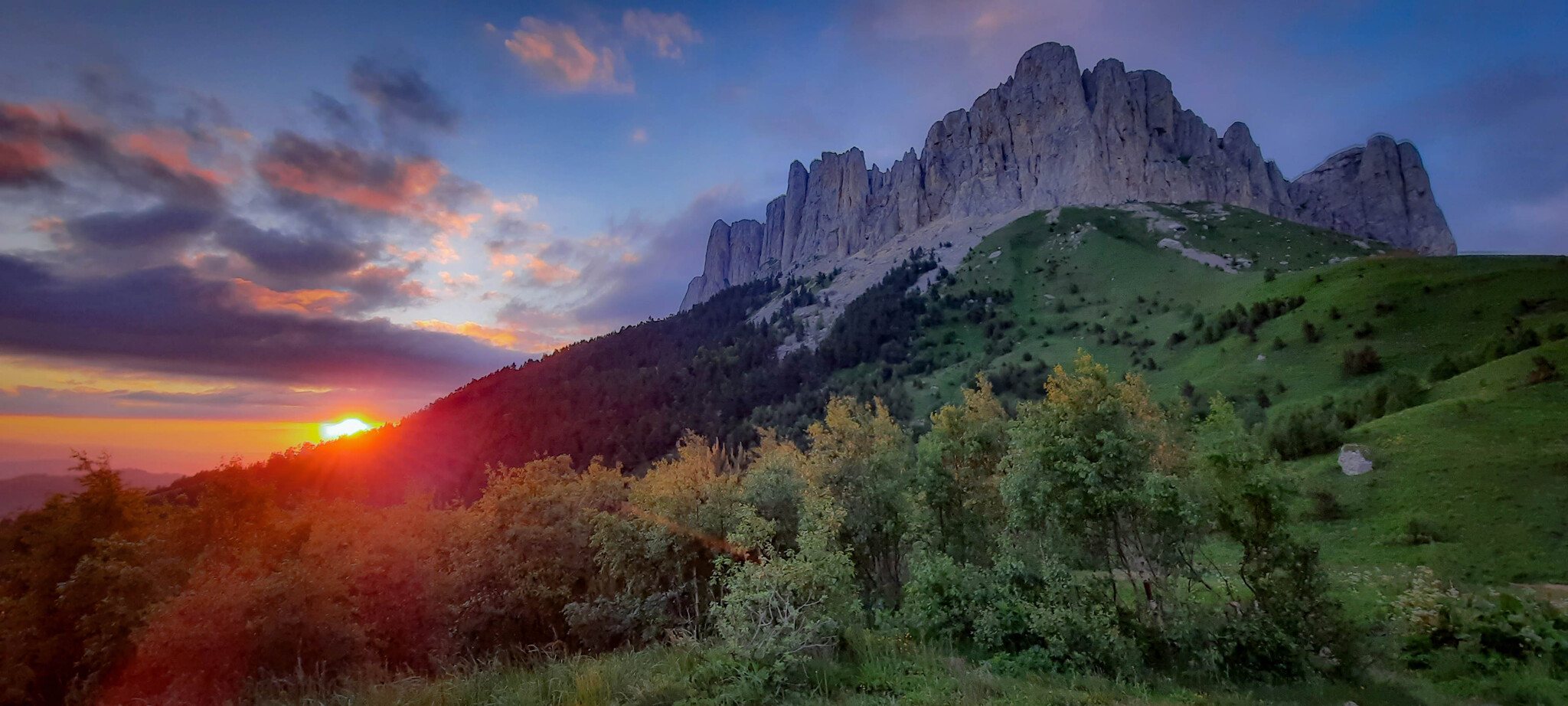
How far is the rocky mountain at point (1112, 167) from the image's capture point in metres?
156

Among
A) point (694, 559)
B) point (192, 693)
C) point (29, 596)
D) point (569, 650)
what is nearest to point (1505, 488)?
point (694, 559)

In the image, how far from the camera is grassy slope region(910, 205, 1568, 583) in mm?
21828

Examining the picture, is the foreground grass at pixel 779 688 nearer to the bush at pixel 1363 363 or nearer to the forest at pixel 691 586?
the forest at pixel 691 586

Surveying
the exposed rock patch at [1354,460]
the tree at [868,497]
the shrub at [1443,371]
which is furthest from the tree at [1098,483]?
the shrub at [1443,371]

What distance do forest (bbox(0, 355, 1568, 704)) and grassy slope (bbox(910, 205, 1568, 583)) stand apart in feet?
31.2

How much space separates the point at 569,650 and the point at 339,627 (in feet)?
14.4

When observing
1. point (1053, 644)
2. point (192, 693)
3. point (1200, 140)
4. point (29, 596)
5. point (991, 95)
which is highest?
point (991, 95)

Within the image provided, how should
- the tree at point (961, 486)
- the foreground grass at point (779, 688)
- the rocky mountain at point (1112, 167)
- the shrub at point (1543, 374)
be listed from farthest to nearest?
1. the rocky mountain at point (1112, 167)
2. the shrub at point (1543, 374)
3. the tree at point (961, 486)
4. the foreground grass at point (779, 688)

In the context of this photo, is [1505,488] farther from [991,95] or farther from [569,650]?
[991,95]

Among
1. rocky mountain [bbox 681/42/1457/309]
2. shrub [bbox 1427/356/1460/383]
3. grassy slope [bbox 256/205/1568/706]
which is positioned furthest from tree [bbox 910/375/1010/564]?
rocky mountain [bbox 681/42/1457/309]

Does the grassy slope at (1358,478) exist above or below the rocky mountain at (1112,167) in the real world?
below

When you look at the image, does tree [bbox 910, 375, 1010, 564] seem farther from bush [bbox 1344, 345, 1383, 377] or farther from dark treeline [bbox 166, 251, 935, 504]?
dark treeline [bbox 166, 251, 935, 504]

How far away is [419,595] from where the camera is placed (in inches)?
452

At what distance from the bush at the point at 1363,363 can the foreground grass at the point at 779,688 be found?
154 feet
